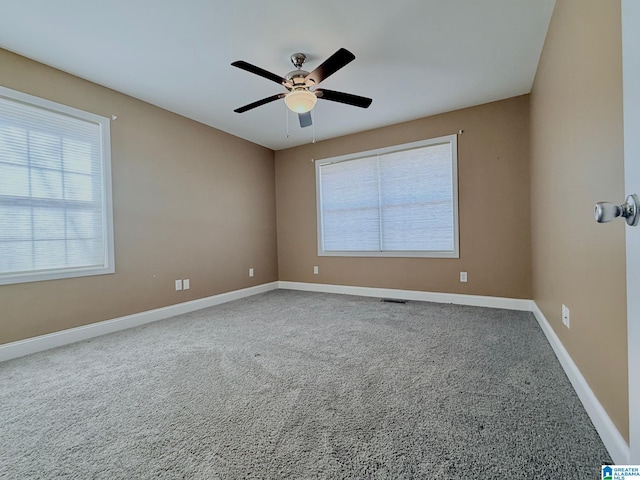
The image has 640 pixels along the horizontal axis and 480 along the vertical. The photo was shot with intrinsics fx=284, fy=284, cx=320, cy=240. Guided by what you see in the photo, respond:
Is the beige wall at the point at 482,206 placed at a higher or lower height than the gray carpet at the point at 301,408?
higher

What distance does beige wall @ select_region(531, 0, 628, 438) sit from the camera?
43.5 inches

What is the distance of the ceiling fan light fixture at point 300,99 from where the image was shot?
94.0 inches

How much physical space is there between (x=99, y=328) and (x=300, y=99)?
2.96 meters

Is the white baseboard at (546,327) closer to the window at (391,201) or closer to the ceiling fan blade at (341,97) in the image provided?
the window at (391,201)

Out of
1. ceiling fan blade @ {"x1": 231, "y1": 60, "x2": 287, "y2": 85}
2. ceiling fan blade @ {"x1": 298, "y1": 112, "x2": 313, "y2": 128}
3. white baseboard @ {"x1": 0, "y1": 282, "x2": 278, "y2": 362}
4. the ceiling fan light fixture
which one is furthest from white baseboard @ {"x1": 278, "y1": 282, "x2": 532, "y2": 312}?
ceiling fan blade @ {"x1": 231, "y1": 60, "x2": 287, "y2": 85}

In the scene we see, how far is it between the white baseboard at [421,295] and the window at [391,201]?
21.2 inches

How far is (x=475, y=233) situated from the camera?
3.63 m

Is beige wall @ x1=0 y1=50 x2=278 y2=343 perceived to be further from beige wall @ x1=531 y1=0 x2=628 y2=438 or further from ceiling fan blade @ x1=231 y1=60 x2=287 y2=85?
beige wall @ x1=531 y1=0 x2=628 y2=438

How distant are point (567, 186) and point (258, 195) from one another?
161 inches

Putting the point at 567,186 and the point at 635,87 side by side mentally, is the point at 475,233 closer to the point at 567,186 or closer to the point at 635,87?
the point at 567,186

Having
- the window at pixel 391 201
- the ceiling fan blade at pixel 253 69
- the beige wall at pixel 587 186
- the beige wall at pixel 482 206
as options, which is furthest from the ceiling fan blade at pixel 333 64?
the window at pixel 391 201

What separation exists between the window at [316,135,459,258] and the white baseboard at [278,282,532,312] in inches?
21.2

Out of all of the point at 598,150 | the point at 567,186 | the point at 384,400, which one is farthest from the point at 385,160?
the point at 384,400

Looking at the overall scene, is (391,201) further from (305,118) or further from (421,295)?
(305,118)
